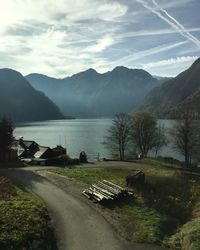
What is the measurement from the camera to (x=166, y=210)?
34875mm

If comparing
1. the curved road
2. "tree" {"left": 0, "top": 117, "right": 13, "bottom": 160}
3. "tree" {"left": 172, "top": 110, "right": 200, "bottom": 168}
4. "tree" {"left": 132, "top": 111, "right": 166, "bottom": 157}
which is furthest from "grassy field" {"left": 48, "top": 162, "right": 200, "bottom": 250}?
"tree" {"left": 132, "top": 111, "right": 166, "bottom": 157}

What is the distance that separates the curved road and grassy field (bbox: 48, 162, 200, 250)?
170 cm

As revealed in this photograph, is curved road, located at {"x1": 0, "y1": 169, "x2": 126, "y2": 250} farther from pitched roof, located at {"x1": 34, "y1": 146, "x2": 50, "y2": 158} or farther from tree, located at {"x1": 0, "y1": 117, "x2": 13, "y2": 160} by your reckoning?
pitched roof, located at {"x1": 34, "y1": 146, "x2": 50, "y2": 158}

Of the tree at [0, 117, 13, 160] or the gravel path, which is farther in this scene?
the tree at [0, 117, 13, 160]

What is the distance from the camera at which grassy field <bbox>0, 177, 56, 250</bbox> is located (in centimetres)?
2416

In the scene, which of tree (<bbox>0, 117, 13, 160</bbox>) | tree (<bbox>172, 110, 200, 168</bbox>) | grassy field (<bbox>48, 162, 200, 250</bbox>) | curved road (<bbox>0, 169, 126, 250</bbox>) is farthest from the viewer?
tree (<bbox>172, 110, 200, 168</bbox>)

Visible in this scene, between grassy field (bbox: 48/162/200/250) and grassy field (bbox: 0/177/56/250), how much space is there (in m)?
6.21

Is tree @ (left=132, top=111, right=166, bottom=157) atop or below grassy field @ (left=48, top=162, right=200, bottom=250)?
atop

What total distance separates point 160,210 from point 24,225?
1362 cm

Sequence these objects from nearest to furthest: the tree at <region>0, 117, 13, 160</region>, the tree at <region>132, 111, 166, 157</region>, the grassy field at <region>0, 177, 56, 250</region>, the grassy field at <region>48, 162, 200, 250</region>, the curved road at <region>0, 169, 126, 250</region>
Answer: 1. the grassy field at <region>0, 177, 56, 250</region>
2. the curved road at <region>0, 169, 126, 250</region>
3. the grassy field at <region>48, 162, 200, 250</region>
4. the tree at <region>0, 117, 13, 160</region>
5. the tree at <region>132, 111, 166, 157</region>

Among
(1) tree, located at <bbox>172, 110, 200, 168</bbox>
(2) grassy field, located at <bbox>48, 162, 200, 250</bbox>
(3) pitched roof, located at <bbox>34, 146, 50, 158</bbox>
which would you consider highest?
(1) tree, located at <bbox>172, 110, 200, 168</bbox>

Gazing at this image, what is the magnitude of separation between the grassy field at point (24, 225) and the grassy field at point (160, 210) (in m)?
6.21

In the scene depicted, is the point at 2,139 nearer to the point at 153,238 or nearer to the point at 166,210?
the point at 166,210

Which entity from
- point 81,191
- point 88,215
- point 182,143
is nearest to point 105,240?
point 88,215
